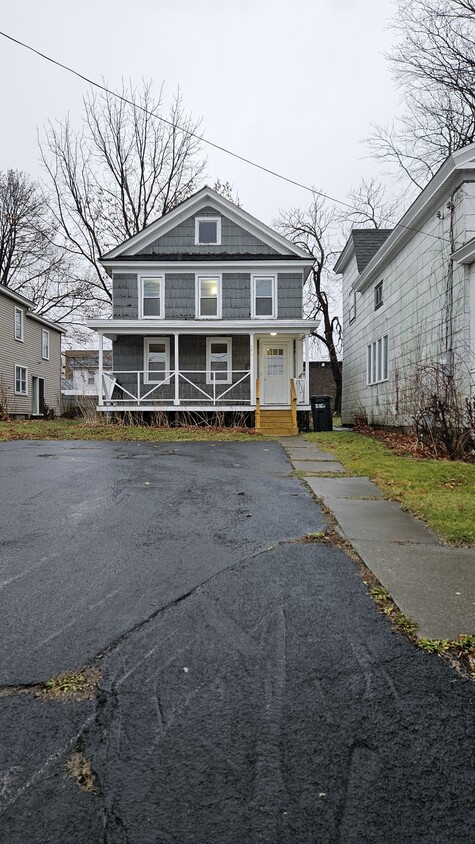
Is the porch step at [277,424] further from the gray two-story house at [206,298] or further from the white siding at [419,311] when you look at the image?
the white siding at [419,311]

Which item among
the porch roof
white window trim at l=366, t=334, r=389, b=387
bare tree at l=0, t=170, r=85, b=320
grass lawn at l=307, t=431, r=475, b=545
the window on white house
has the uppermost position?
bare tree at l=0, t=170, r=85, b=320

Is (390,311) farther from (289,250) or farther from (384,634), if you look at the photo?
(384,634)

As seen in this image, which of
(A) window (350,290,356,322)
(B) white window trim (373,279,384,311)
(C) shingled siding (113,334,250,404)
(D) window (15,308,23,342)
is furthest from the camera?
(D) window (15,308,23,342)

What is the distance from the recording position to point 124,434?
1325 cm

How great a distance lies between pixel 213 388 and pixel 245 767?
53.6 feet

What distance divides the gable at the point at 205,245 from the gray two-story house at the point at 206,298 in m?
0.04

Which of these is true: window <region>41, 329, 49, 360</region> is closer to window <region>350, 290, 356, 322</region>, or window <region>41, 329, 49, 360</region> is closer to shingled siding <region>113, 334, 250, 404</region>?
shingled siding <region>113, 334, 250, 404</region>

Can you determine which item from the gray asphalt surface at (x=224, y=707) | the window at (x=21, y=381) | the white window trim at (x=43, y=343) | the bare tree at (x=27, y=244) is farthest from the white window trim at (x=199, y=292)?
the gray asphalt surface at (x=224, y=707)

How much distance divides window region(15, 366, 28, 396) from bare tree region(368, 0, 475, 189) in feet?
64.8

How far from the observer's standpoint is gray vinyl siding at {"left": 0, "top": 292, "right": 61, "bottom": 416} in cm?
2312

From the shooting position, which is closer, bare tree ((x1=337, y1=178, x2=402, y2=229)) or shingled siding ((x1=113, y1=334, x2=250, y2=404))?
shingled siding ((x1=113, y1=334, x2=250, y2=404))

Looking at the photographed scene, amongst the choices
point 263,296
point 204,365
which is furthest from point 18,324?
point 263,296

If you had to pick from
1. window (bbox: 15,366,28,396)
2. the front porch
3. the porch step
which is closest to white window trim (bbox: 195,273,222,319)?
the front porch

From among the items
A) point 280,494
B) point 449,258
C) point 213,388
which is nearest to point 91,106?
point 213,388
